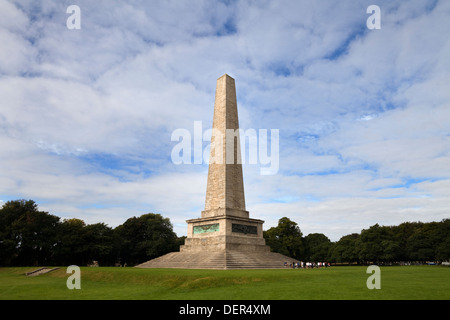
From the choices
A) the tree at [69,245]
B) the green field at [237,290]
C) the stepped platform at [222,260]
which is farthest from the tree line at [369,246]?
the green field at [237,290]

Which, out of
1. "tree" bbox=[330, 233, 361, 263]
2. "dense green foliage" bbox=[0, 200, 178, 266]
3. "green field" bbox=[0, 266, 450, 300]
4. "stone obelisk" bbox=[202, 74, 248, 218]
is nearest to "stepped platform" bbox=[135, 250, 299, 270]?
"stone obelisk" bbox=[202, 74, 248, 218]

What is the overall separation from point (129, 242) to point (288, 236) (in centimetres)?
2865

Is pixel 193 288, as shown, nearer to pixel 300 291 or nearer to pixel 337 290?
pixel 300 291

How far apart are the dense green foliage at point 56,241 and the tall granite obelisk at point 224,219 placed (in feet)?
47.0

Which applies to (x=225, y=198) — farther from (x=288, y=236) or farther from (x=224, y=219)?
(x=288, y=236)

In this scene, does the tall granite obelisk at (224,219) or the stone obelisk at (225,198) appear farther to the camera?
the stone obelisk at (225,198)

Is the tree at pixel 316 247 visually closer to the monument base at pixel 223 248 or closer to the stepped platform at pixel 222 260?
the monument base at pixel 223 248

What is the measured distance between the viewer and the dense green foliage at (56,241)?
3853 centimetres

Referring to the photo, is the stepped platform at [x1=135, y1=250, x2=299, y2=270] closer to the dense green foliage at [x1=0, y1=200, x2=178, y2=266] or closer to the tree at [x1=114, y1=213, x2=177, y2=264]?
the dense green foliage at [x1=0, y1=200, x2=178, y2=266]

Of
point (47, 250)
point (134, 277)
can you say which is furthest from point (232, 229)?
point (47, 250)

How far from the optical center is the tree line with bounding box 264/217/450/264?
46.8 meters

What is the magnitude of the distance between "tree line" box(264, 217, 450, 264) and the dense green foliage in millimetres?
20462

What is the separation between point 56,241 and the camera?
41.4 metres
